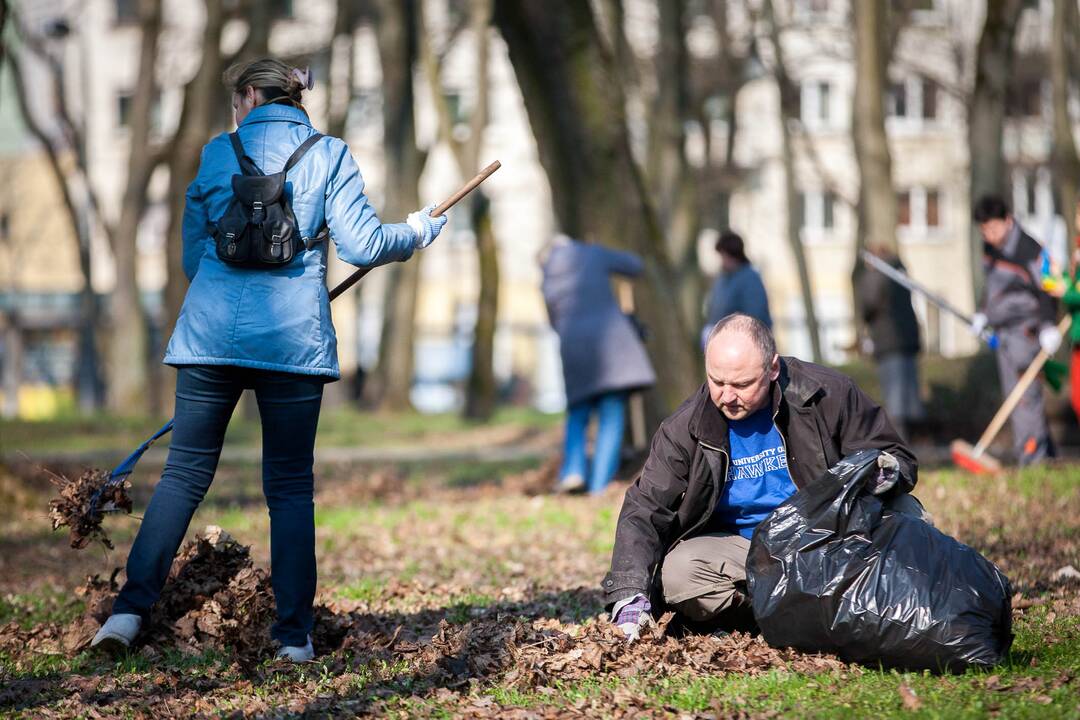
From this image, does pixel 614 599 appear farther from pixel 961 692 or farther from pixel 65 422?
pixel 65 422

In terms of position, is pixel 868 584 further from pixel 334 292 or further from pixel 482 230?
pixel 482 230

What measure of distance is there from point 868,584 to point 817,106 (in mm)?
41042

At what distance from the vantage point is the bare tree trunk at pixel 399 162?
2255 cm

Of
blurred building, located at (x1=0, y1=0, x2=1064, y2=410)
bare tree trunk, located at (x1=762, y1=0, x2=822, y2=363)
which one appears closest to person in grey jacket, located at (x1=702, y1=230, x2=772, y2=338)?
bare tree trunk, located at (x1=762, y1=0, x2=822, y2=363)

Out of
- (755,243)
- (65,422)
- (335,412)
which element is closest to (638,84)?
(335,412)

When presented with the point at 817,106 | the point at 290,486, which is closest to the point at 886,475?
the point at 290,486

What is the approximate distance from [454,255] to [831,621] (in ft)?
131

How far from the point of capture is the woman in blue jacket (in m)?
5.00

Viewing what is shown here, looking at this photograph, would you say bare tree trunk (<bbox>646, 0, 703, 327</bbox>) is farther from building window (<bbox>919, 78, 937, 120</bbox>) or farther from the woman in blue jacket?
building window (<bbox>919, 78, 937, 120</bbox>)

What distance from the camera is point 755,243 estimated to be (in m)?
43.2

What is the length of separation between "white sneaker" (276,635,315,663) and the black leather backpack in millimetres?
1337

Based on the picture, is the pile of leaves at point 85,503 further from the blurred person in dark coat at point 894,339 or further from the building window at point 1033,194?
the building window at point 1033,194

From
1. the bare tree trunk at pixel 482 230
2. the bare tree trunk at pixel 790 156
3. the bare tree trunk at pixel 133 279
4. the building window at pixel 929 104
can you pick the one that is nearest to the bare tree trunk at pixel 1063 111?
the bare tree trunk at pixel 790 156

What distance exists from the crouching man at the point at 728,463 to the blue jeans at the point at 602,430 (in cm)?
551
